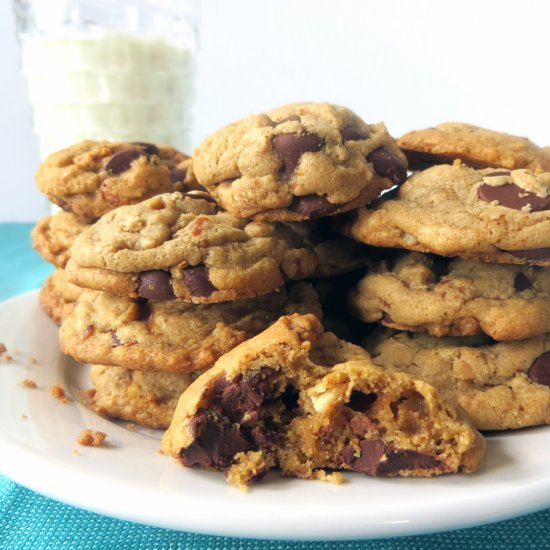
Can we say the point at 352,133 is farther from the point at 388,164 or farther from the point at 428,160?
the point at 428,160

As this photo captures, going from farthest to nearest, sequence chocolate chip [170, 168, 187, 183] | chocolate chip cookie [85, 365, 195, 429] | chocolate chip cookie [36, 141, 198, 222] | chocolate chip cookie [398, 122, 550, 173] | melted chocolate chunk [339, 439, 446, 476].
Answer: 1. chocolate chip [170, 168, 187, 183]
2. chocolate chip cookie [36, 141, 198, 222]
3. chocolate chip cookie [398, 122, 550, 173]
4. chocolate chip cookie [85, 365, 195, 429]
5. melted chocolate chunk [339, 439, 446, 476]

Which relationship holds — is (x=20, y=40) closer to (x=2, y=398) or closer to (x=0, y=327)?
(x=0, y=327)

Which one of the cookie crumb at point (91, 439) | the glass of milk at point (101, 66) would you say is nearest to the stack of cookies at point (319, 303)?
the cookie crumb at point (91, 439)

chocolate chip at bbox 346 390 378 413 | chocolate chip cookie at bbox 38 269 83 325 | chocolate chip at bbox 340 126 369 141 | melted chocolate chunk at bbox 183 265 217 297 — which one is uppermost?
chocolate chip at bbox 340 126 369 141

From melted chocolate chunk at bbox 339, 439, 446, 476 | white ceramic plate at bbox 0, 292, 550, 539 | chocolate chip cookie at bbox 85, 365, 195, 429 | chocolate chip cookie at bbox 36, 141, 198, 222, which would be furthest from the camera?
chocolate chip cookie at bbox 36, 141, 198, 222

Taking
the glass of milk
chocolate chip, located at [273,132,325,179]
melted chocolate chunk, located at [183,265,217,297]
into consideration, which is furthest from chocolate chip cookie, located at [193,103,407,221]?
the glass of milk

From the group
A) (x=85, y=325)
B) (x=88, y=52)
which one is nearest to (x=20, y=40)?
(x=88, y=52)

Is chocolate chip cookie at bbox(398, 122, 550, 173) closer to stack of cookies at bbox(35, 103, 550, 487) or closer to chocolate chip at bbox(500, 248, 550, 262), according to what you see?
stack of cookies at bbox(35, 103, 550, 487)

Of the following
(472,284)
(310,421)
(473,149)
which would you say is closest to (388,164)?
(473,149)

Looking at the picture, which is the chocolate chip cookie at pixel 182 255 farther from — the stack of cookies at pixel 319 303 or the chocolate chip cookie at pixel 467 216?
the chocolate chip cookie at pixel 467 216
